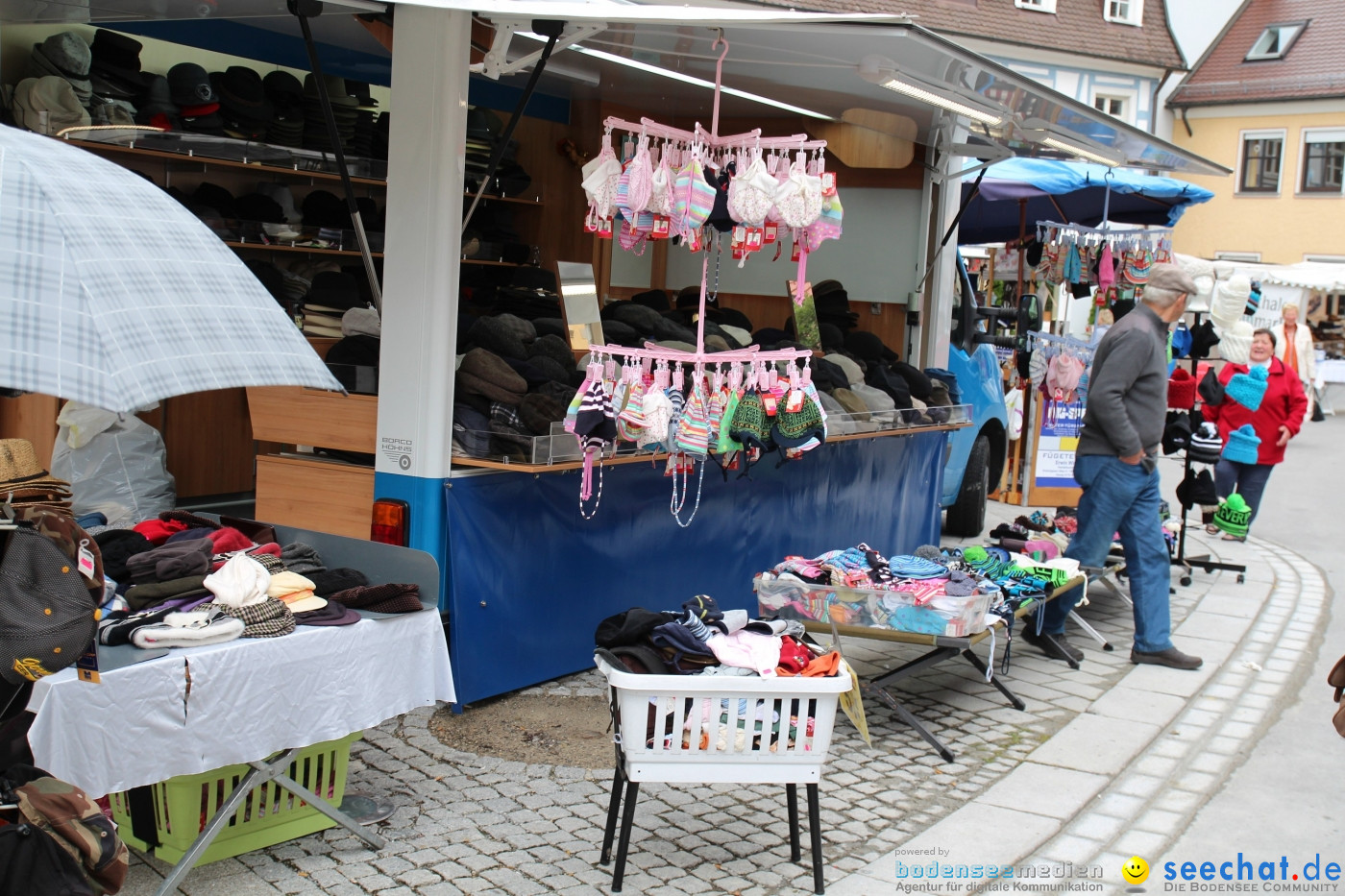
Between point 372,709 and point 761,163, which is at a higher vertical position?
point 761,163

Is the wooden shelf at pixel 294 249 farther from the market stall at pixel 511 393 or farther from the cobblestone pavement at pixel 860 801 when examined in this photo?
the cobblestone pavement at pixel 860 801

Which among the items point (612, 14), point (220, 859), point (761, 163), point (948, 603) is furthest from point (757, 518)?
point (220, 859)

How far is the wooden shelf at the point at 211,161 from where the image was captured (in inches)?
270

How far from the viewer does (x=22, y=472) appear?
4891 mm

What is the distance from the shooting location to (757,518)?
6949 mm

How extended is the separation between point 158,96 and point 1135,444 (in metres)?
5.70

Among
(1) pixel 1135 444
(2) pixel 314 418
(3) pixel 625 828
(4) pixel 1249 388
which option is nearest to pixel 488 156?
(2) pixel 314 418

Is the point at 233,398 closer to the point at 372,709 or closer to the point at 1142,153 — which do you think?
the point at 372,709

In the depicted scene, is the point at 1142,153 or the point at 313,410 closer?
the point at 313,410

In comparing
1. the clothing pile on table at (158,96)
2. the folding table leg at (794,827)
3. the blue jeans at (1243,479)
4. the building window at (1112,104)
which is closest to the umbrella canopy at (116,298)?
the folding table leg at (794,827)

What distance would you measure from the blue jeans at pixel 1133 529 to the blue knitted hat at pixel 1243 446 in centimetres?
466

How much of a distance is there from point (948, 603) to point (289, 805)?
2735 millimetres

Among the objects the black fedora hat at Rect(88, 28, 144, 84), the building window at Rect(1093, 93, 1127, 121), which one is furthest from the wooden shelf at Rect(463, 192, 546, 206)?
the building window at Rect(1093, 93, 1127, 121)

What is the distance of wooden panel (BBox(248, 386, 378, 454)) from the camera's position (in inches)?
212
